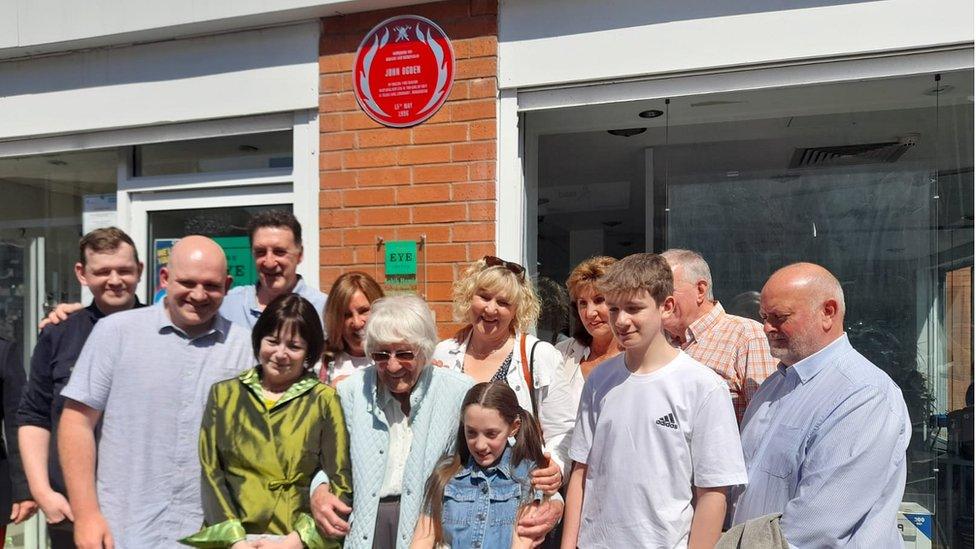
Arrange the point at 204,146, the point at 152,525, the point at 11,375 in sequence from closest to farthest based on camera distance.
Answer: the point at 152,525
the point at 11,375
the point at 204,146

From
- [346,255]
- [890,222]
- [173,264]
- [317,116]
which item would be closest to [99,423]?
[173,264]

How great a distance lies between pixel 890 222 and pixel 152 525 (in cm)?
364

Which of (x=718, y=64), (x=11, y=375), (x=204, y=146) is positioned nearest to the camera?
(x=11, y=375)

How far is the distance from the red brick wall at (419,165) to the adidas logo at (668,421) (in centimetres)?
189

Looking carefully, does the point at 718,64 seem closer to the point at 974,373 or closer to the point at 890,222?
the point at 890,222

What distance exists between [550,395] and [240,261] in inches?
101

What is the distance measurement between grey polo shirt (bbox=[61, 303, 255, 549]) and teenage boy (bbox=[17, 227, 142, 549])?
292 millimetres

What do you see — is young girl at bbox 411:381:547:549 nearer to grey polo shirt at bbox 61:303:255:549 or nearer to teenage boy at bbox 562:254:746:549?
teenage boy at bbox 562:254:746:549

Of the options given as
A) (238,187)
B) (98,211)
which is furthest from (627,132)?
(98,211)

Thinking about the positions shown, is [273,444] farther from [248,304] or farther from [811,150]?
[811,150]

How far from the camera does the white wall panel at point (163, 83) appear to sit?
4699 mm

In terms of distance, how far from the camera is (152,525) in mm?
2848

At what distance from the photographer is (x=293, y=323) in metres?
2.75

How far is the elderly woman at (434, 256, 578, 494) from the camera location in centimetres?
321
